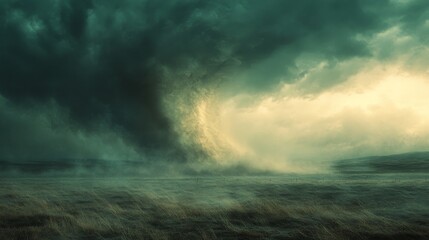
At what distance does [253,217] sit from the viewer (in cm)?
2158

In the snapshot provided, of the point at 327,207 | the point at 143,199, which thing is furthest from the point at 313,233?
the point at 143,199

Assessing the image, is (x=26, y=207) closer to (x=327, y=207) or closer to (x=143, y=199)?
(x=143, y=199)

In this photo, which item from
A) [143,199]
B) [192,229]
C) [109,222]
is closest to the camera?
[192,229]

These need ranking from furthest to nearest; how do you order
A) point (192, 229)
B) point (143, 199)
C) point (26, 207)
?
1. point (143, 199)
2. point (26, 207)
3. point (192, 229)

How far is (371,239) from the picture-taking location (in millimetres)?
16094

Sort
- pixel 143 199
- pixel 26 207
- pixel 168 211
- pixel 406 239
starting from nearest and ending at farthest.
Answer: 1. pixel 406 239
2. pixel 168 211
3. pixel 26 207
4. pixel 143 199

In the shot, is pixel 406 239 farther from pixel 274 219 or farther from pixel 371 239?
pixel 274 219

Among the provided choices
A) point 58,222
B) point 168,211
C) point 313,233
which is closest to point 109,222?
point 58,222

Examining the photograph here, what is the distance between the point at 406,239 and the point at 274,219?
6650 millimetres

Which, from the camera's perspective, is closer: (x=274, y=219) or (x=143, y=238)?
(x=143, y=238)

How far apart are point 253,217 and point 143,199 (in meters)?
11.6

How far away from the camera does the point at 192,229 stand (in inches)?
721

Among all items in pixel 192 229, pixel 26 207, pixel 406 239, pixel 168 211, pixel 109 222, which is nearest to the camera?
pixel 406 239

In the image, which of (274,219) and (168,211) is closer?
(274,219)
